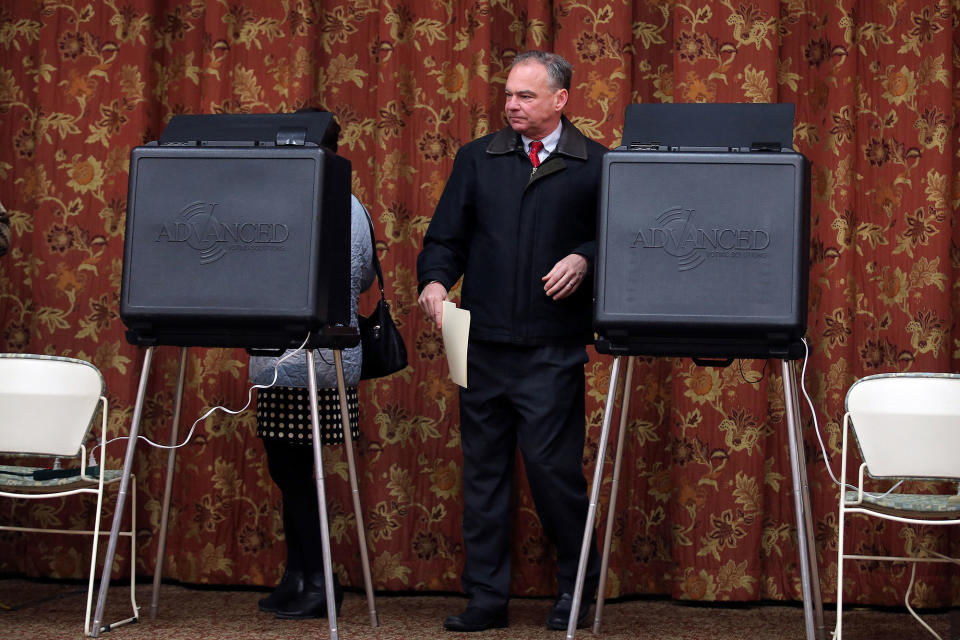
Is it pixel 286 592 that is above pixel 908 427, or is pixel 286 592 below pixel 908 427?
below

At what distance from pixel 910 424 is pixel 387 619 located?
4.58 feet

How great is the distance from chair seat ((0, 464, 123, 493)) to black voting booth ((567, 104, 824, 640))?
133 cm

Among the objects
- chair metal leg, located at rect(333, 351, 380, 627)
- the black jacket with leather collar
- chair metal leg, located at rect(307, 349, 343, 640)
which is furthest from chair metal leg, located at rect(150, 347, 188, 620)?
the black jacket with leather collar

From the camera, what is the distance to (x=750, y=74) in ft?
10.0

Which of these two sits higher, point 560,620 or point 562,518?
point 562,518

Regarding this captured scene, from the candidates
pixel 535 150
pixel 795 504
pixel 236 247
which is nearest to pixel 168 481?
pixel 236 247

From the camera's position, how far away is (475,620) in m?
2.66

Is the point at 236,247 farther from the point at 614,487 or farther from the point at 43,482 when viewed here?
the point at 614,487

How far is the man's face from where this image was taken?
2.68 m

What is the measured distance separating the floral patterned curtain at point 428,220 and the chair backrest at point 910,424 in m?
0.49

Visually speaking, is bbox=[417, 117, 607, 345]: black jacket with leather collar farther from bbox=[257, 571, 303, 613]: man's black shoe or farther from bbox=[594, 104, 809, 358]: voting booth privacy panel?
bbox=[257, 571, 303, 613]: man's black shoe

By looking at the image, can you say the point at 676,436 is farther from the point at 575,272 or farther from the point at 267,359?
the point at 267,359

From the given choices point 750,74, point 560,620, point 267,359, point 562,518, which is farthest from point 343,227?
point 750,74

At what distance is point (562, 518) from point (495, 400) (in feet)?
1.13
